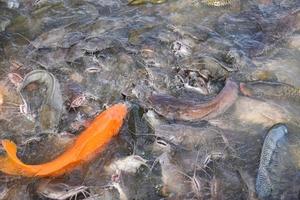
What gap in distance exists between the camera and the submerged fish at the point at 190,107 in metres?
4.20

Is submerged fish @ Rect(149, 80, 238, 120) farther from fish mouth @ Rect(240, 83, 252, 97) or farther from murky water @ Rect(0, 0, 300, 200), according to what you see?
fish mouth @ Rect(240, 83, 252, 97)

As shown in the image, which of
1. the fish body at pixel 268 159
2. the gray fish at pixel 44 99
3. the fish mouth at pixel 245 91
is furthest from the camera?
the fish mouth at pixel 245 91

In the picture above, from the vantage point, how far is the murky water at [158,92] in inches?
149

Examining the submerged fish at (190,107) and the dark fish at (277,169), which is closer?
the dark fish at (277,169)

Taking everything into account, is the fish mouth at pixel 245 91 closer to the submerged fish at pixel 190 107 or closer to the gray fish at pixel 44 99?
the submerged fish at pixel 190 107

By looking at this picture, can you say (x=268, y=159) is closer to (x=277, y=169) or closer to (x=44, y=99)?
(x=277, y=169)

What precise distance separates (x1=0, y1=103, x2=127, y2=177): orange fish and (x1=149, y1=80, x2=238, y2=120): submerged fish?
340 millimetres

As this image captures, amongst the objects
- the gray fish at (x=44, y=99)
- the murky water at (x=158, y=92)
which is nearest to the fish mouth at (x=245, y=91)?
the murky water at (x=158, y=92)

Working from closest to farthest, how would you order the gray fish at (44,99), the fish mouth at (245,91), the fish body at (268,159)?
the fish body at (268,159), the gray fish at (44,99), the fish mouth at (245,91)

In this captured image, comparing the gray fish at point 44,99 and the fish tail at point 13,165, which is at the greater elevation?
the gray fish at point 44,99

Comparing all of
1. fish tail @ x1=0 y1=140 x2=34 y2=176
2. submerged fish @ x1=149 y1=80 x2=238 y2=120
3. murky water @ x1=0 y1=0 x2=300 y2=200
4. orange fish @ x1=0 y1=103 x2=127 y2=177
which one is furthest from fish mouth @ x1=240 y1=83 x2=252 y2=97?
fish tail @ x1=0 y1=140 x2=34 y2=176

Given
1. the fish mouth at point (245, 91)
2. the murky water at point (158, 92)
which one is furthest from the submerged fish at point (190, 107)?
the fish mouth at point (245, 91)

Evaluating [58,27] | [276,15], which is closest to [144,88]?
[58,27]

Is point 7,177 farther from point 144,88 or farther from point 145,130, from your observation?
point 144,88
